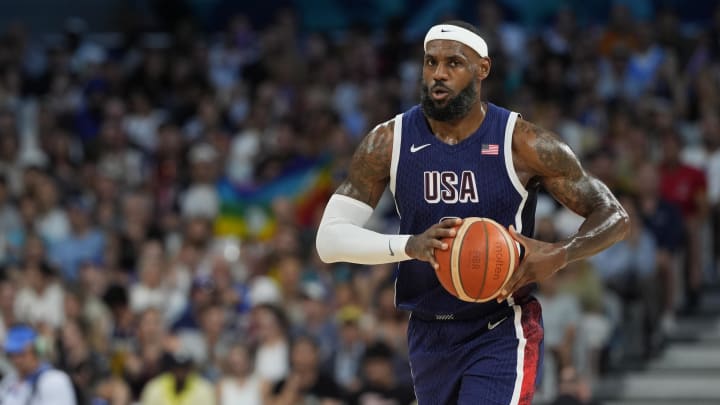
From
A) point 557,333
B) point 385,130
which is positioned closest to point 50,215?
point 557,333

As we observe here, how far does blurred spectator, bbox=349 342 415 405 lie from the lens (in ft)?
34.2

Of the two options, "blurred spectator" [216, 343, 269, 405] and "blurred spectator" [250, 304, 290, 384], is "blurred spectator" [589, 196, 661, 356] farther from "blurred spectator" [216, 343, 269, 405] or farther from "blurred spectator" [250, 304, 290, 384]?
"blurred spectator" [216, 343, 269, 405]

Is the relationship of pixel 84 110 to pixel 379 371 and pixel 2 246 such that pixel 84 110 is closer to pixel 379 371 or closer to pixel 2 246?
pixel 2 246

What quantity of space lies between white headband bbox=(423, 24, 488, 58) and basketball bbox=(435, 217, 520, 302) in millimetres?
809

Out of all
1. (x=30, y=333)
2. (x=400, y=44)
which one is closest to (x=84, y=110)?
(x=400, y=44)

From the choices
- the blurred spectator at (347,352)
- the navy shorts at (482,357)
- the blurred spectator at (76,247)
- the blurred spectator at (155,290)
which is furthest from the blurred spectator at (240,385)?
the navy shorts at (482,357)

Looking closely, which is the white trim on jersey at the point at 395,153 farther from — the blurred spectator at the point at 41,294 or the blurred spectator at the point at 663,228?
the blurred spectator at the point at 41,294

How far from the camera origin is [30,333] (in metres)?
9.59

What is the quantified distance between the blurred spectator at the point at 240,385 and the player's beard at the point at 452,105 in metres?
5.74

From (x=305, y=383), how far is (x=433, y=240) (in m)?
5.75

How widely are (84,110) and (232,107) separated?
1.79m

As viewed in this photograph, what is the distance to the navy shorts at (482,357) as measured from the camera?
5703 millimetres

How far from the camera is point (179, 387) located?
35.7 feet

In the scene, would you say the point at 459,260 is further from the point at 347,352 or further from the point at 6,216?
the point at 6,216
